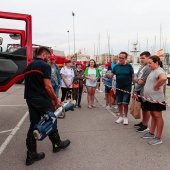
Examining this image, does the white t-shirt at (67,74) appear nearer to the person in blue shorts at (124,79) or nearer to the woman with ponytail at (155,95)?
the person in blue shorts at (124,79)

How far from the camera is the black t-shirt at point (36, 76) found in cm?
351

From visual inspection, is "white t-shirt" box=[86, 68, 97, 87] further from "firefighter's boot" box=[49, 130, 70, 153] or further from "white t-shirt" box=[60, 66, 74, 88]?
"firefighter's boot" box=[49, 130, 70, 153]

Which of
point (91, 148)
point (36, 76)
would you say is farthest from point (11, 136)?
point (36, 76)

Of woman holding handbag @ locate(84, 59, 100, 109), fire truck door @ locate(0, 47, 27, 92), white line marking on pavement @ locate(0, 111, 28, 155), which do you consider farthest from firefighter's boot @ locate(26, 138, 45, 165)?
woman holding handbag @ locate(84, 59, 100, 109)

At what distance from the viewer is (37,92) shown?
11.8 ft

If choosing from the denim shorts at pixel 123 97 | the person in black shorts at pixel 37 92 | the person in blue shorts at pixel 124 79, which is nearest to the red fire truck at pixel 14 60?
the person in black shorts at pixel 37 92

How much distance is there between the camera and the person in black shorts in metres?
3.52

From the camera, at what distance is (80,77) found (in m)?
8.22

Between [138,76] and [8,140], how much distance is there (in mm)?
3164

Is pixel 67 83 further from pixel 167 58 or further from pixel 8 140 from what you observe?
pixel 167 58

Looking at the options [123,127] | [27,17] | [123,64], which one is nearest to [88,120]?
[123,127]

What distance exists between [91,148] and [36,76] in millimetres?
1644

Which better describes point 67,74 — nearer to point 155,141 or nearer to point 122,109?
point 122,109

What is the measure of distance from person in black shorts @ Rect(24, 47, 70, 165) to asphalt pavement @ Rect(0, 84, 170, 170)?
0.25m
